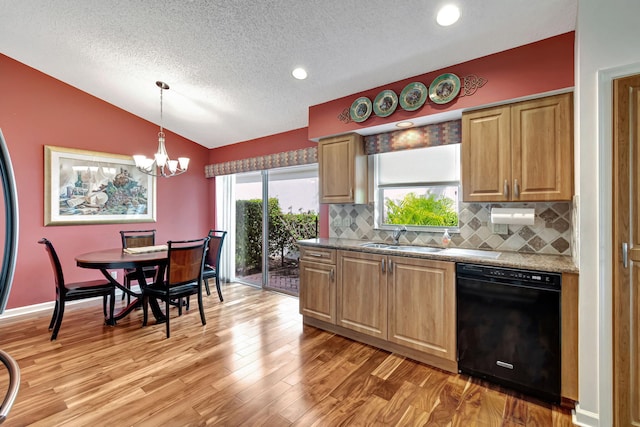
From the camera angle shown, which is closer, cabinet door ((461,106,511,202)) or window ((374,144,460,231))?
cabinet door ((461,106,511,202))

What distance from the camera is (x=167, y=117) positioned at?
4637 millimetres

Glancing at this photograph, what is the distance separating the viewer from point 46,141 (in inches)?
153

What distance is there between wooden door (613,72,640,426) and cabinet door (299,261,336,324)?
2.07 metres

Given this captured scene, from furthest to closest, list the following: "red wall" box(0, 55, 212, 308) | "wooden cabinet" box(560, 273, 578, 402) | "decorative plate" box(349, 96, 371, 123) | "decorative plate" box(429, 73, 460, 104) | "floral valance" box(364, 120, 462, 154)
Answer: "red wall" box(0, 55, 212, 308) → "decorative plate" box(349, 96, 371, 123) → "floral valance" box(364, 120, 462, 154) → "decorative plate" box(429, 73, 460, 104) → "wooden cabinet" box(560, 273, 578, 402)

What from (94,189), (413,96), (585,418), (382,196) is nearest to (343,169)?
(382,196)

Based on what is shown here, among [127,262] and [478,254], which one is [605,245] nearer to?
[478,254]

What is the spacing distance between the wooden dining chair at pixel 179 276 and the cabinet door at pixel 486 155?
8.81 ft

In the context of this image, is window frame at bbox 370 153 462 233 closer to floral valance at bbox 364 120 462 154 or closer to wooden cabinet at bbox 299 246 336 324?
floral valance at bbox 364 120 462 154

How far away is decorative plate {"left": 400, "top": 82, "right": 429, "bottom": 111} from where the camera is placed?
107 inches

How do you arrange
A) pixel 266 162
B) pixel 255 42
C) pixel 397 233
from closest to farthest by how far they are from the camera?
pixel 255 42
pixel 397 233
pixel 266 162

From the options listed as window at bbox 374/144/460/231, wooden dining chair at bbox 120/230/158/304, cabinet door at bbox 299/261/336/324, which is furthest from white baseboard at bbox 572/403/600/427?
wooden dining chair at bbox 120/230/158/304

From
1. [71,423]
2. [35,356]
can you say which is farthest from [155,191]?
[71,423]

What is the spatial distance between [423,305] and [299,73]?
245cm

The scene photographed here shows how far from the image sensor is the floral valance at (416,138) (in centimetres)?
282
